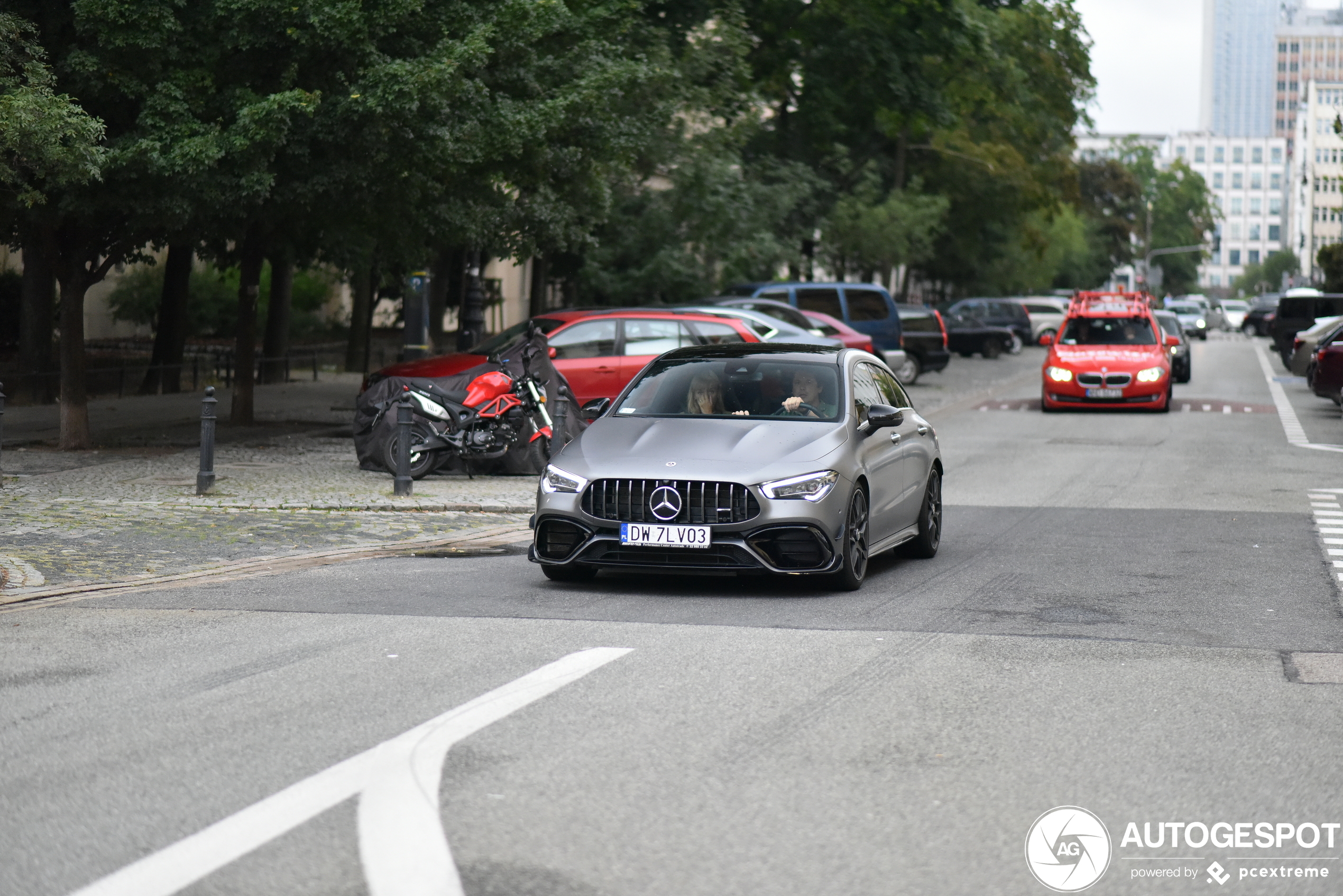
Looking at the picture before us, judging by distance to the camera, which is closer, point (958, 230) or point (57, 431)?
point (57, 431)

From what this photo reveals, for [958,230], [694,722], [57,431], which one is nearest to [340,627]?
[694,722]

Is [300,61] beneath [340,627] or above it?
above

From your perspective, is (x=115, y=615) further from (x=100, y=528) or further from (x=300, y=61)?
(x=300, y=61)

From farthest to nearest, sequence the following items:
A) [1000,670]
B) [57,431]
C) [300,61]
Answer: [57,431] < [300,61] < [1000,670]

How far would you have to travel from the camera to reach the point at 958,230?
189ft

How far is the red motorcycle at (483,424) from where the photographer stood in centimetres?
1677

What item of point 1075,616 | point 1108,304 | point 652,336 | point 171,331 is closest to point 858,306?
point 1108,304

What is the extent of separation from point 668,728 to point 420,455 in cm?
1073

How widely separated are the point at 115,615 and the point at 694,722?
4031 mm

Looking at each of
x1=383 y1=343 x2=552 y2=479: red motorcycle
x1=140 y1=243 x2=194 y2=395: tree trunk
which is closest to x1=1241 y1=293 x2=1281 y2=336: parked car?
x1=140 y1=243 x2=194 y2=395: tree trunk

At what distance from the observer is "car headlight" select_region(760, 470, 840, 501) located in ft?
31.8

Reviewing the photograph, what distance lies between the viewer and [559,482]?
1005 cm

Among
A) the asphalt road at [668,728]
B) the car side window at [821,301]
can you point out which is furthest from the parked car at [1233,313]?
the asphalt road at [668,728]

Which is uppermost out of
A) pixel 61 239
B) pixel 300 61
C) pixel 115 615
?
pixel 300 61
